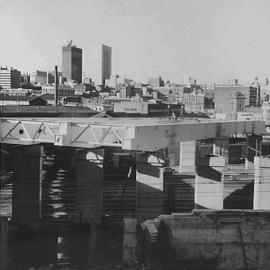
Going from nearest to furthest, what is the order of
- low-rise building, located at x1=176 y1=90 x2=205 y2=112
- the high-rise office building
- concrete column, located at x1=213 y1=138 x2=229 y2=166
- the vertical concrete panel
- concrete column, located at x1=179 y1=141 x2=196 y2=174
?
the vertical concrete panel
concrete column, located at x1=179 y1=141 x2=196 y2=174
concrete column, located at x1=213 y1=138 x2=229 y2=166
low-rise building, located at x1=176 y1=90 x2=205 y2=112
the high-rise office building

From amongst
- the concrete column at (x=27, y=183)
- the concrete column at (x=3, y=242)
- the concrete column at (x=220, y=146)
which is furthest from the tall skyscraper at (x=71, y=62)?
the concrete column at (x=3, y=242)

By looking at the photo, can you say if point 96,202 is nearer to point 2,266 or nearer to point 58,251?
point 58,251

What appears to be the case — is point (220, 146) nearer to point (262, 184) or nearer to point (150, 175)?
point (262, 184)

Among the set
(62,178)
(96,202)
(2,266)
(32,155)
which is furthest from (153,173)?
(62,178)

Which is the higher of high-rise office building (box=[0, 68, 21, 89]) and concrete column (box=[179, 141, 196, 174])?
high-rise office building (box=[0, 68, 21, 89])

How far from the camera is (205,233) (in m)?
10.8

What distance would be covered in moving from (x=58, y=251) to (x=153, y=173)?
333 cm

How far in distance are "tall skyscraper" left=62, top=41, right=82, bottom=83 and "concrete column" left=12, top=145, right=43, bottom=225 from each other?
122501 mm

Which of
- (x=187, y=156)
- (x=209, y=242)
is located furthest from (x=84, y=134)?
(x=187, y=156)

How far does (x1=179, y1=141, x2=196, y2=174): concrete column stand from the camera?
1521cm

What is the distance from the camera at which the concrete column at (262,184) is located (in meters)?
14.8

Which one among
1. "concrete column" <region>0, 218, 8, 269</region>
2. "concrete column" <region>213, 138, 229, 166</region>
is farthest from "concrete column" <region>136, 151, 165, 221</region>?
"concrete column" <region>213, 138, 229, 166</region>

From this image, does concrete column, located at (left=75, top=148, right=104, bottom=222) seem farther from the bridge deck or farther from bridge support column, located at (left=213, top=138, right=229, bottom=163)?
bridge support column, located at (left=213, top=138, right=229, bottom=163)

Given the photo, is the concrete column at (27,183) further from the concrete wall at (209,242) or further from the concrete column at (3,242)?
the concrete wall at (209,242)
